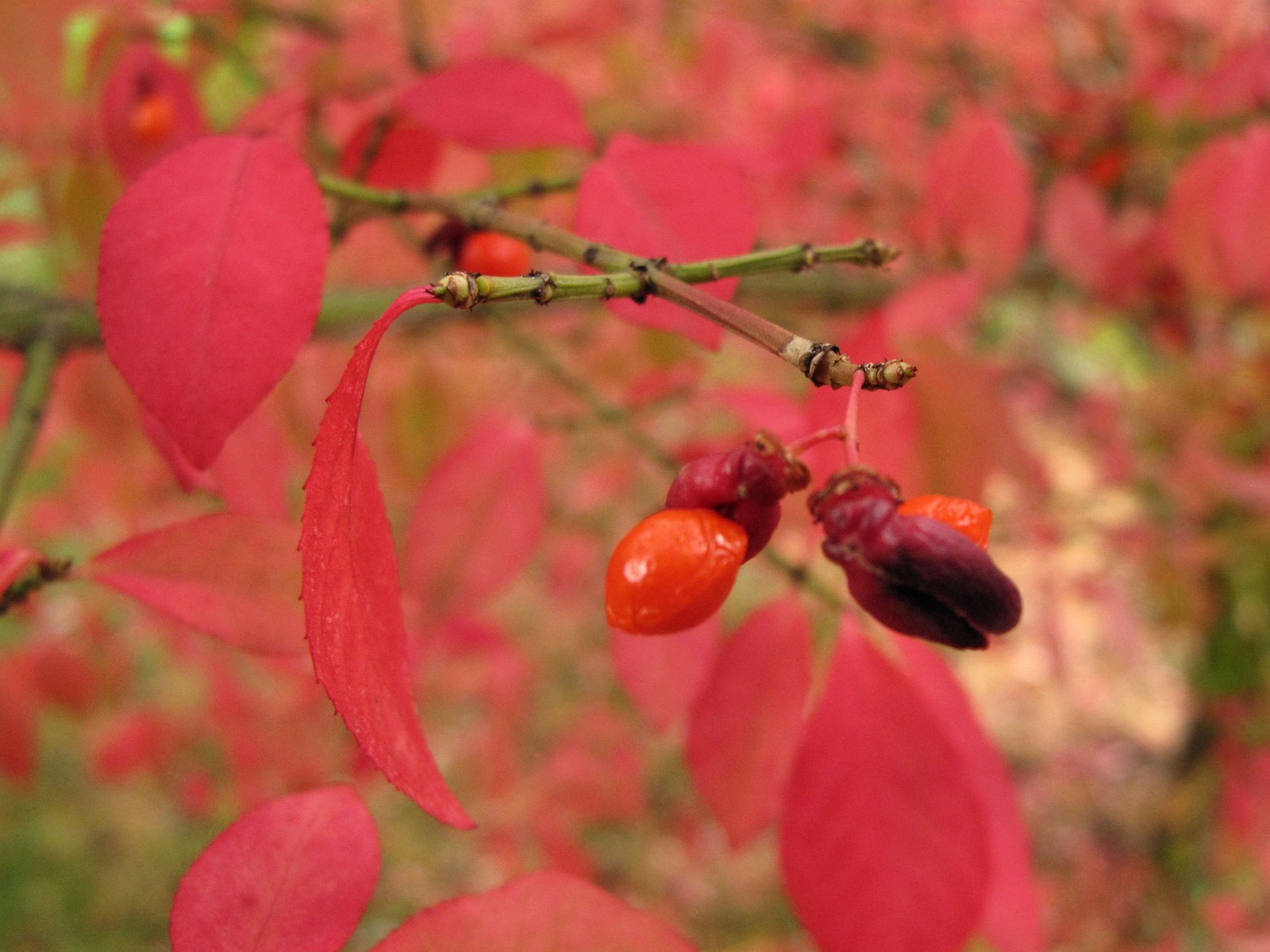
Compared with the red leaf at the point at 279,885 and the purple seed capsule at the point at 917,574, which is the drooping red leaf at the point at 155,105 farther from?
the purple seed capsule at the point at 917,574

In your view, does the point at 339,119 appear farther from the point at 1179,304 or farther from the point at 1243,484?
the point at 1179,304

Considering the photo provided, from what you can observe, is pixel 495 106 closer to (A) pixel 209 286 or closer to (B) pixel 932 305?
(A) pixel 209 286

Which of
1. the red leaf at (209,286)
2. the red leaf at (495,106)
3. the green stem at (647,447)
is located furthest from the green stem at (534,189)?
the green stem at (647,447)

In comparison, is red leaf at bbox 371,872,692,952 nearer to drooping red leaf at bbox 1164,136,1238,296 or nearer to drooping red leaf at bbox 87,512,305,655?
drooping red leaf at bbox 87,512,305,655

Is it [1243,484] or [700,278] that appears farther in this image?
[1243,484]

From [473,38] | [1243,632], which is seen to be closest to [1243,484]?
[1243,632]

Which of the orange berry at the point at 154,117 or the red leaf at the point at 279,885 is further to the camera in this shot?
Result: the orange berry at the point at 154,117
